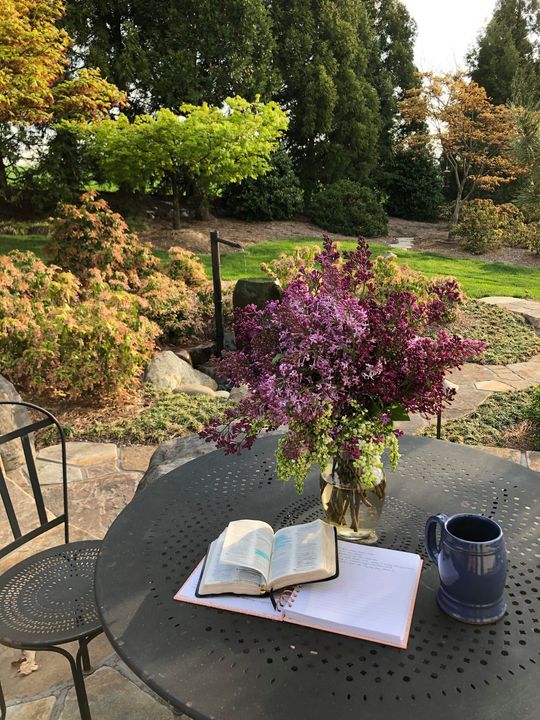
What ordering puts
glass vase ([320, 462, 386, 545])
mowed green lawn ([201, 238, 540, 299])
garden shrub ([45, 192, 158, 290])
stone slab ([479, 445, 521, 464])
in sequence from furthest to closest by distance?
1. mowed green lawn ([201, 238, 540, 299])
2. garden shrub ([45, 192, 158, 290])
3. stone slab ([479, 445, 521, 464])
4. glass vase ([320, 462, 386, 545])

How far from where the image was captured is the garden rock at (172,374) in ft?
15.1

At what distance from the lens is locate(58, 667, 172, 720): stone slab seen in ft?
5.38

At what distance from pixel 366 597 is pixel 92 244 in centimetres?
582

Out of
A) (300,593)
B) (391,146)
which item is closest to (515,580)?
(300,593)

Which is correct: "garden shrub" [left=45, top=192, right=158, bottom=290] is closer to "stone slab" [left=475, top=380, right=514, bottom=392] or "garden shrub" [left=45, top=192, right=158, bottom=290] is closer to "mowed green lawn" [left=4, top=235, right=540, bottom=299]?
"mowed green lawn" [left=4, top=235, right=540, bottom=299]

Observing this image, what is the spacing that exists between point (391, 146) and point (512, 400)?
549 inches

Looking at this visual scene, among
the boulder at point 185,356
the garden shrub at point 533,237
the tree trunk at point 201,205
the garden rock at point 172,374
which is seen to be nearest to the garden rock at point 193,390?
the garden rock at point 172,374

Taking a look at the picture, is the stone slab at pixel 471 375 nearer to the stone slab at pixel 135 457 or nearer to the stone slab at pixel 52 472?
the stone slab at pixel 135 457

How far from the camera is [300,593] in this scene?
1169 millimetres

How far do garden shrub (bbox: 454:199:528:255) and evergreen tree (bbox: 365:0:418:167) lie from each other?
16.9 ft

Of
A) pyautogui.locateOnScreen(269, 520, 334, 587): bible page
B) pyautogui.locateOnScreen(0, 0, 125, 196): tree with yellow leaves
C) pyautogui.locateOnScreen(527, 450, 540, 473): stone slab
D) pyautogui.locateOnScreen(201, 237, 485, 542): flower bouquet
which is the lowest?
pyautogui.locateOnScreen(527, 450, 540, 473): stone slab

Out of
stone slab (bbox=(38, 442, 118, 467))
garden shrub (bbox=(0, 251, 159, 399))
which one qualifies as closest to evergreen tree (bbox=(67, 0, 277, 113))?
garden shrub (bbox=(0, 251, 159, 399))

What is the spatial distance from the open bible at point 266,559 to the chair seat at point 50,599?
0.49 metres

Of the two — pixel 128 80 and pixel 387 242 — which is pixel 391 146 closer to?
pixel 387 242
